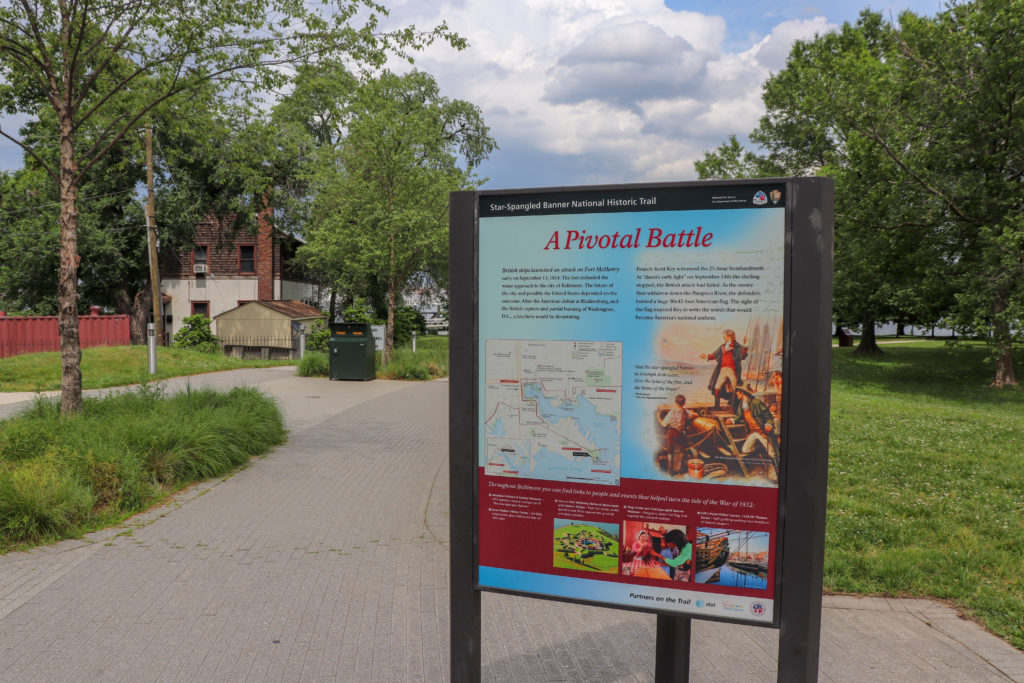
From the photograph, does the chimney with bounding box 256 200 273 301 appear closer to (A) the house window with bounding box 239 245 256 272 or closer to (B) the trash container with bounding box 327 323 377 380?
(A) the house window with bounding box 239 245 256 272

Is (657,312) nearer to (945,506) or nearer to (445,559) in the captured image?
(445,559)

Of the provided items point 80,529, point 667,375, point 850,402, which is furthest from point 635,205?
point 850,402

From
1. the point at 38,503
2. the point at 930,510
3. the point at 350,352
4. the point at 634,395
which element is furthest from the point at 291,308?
the point at 634,395

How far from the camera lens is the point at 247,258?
39656 mm

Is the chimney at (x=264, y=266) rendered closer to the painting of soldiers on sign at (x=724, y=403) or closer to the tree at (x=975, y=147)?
the tree at (x=975, y=147)

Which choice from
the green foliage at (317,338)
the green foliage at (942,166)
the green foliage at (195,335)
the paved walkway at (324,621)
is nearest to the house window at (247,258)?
the green foliage at (317,338)

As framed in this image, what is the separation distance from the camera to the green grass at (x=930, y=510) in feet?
15.2

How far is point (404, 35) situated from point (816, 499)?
9.42m

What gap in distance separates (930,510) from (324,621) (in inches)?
200

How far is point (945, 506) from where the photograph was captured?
20.9ft

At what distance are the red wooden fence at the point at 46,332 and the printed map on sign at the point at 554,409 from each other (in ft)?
69.9

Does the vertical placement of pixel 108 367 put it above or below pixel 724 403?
below

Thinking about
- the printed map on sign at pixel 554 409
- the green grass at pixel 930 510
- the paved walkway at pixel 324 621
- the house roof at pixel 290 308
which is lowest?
the paved walkway at pixel 324 621

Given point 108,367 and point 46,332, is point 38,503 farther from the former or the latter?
point 46,332
